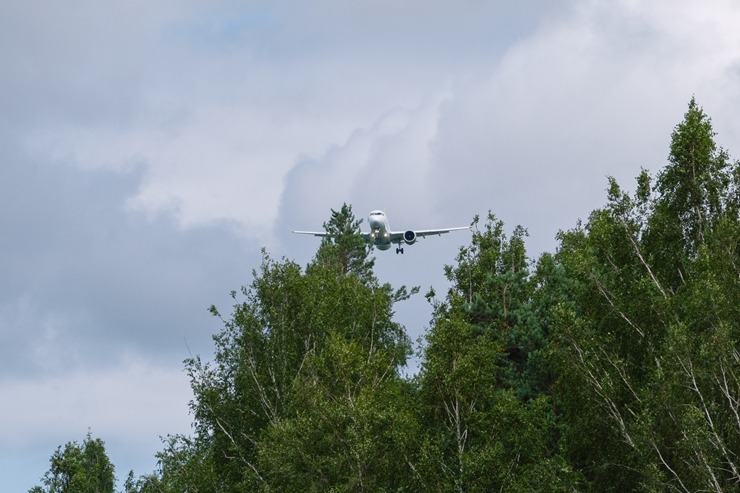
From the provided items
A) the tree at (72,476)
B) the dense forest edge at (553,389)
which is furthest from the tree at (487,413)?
the tree at (72,476)

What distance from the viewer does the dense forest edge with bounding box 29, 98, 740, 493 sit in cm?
4534

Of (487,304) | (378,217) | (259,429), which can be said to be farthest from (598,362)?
(378,217)

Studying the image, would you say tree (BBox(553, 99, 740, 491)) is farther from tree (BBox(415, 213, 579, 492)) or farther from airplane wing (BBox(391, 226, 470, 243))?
airplane wing (BBox(391, 226, 470, 243))

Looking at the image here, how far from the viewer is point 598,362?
49625mm

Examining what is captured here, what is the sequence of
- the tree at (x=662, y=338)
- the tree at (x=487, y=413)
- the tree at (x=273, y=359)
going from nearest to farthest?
1. the tree at (x=662, y=338)
2. the tree at (x=487, y=413)
3. the tree at (x=273, y=359)

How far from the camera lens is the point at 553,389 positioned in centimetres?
5638

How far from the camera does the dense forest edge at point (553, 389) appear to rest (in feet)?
149

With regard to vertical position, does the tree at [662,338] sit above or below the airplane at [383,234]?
below

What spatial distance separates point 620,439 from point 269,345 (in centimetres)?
2721

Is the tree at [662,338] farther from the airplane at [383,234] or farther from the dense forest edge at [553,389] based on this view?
the airplane at [383,234]

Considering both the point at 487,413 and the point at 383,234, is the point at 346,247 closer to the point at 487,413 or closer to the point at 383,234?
the point at 383,234

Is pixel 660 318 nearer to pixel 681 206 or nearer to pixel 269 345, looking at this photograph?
pixel 681 206

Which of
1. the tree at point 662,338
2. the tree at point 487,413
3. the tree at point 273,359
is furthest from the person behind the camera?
the tree at point 273,359

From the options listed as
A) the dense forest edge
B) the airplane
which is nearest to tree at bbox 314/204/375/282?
the airplane
